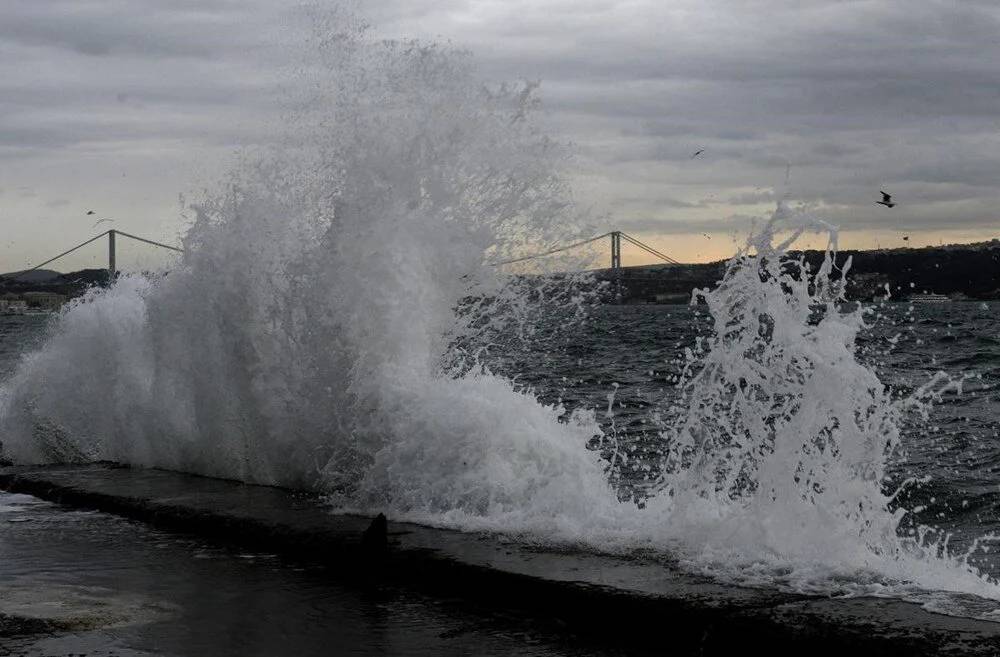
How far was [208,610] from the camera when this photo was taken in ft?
16.6

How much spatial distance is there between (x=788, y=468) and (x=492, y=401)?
232cm

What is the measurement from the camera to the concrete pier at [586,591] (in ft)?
13.6

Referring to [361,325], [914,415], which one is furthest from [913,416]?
[361,325]

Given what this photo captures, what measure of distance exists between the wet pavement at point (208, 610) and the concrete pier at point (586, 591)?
0.62ft

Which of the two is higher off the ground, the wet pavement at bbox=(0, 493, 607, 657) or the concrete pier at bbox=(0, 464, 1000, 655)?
the concrete pier at bbox=(0, 464, 1000, 655)

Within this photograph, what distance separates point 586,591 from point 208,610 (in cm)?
160

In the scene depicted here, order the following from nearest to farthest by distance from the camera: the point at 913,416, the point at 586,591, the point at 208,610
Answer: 1. the point at 586,591
2. the point at 208,610
3. the point at 913,416

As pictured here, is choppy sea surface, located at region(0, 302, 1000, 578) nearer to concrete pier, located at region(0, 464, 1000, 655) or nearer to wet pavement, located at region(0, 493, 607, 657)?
concrete pier, located at region(0, 464, 1000, 655)

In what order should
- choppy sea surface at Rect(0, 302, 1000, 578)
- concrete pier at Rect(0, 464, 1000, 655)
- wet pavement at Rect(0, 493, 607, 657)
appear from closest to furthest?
concrete pier at Rect(0, 464, 1000, 655)
wet pavement at Rect(0, 493, 607, 657)
choppy sea surface at Rect(0, 302, 1000, 578)

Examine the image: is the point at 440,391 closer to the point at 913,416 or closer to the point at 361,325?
the point at 361,325

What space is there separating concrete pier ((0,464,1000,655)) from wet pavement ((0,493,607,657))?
188 mm

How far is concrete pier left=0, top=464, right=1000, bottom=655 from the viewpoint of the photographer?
4.13m

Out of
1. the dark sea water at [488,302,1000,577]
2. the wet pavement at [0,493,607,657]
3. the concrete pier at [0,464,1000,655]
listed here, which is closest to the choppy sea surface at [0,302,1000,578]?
the dark sea water at [488,302,1000,577]

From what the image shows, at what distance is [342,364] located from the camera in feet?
27.3
